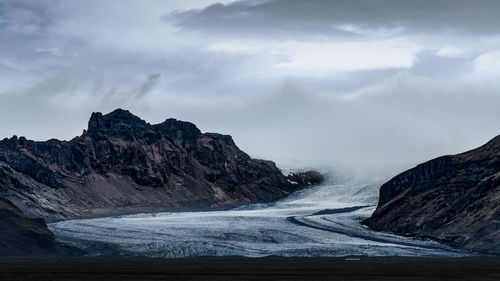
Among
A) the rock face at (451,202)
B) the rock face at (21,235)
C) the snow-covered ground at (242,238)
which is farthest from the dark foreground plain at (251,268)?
the rock face at (451,202)

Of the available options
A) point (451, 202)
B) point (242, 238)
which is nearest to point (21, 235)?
point (242, 238)

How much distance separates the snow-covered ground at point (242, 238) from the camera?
10588cm

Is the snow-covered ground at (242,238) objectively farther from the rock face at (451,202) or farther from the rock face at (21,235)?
the rock face at (21,235)

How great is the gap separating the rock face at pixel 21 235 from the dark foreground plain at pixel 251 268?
5625 millimetres

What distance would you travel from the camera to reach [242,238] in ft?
412

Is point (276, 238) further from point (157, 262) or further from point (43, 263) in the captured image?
point (43, 263)

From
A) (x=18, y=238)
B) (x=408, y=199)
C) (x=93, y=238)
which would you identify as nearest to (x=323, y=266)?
(x=18, y=238)

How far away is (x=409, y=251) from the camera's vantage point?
351ft

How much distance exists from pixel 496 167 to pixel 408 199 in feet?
60.1

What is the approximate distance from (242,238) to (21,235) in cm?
3573

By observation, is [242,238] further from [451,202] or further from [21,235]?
[21,235]

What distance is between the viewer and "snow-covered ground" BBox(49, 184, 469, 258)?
347 feet

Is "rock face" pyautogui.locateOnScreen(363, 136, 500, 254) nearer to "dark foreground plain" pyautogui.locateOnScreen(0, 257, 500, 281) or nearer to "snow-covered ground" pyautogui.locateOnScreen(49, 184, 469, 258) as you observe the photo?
"snow-covered ground" pyautogui.locateOnScreen(49, 184, 469, 258)

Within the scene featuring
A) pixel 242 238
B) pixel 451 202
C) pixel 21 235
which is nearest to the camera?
pixel 21 235
